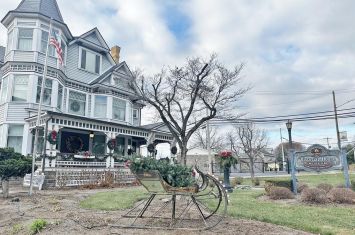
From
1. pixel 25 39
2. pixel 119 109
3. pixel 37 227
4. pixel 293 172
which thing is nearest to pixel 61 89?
pixel 25 39

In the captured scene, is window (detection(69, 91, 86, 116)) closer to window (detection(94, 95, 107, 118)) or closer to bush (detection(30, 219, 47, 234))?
window (detection(94, 95, 107, 118))

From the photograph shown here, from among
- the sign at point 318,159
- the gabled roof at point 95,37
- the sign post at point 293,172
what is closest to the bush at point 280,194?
the sign post at point 293,172

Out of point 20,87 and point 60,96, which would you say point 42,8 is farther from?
point 60,96

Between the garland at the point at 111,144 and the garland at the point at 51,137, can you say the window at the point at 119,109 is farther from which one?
the garland at the point at 51,137

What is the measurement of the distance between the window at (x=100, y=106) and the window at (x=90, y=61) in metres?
2.47

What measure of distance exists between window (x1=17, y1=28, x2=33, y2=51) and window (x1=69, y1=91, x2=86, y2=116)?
4.37 m

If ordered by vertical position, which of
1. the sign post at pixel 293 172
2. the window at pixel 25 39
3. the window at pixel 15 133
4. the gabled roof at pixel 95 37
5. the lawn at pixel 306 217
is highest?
the gabled roof at pixel 95 37

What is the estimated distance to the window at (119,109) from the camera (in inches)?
976

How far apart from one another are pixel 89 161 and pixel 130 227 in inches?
553

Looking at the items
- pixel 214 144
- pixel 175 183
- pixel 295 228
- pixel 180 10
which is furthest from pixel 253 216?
pixel 214 144

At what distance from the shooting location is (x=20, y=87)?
1966 cm

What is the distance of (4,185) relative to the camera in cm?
1148

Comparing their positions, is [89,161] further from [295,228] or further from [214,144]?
[214,144]

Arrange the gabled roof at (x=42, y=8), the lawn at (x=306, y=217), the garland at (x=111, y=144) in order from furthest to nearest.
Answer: the gabled roof at (x=42, y=8) → the garland at (x=111, y=144) → the lawn at (x=306, y=217)
